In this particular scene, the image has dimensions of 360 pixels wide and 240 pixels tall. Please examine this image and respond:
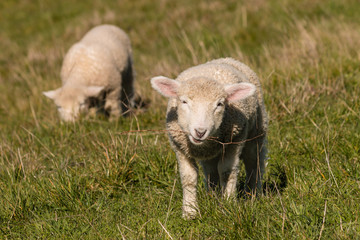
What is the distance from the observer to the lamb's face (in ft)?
9.23

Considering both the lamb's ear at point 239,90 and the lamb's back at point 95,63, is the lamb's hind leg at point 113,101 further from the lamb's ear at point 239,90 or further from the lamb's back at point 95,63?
the lamb's ear at point 239,90

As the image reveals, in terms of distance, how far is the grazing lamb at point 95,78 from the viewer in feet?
20.9

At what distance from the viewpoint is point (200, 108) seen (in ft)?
9.58

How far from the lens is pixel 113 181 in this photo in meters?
3.69

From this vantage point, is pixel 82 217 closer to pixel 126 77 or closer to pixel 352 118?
pixel 352 118

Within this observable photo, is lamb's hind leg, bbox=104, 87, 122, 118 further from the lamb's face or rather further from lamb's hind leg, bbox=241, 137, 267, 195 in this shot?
the lamb's face

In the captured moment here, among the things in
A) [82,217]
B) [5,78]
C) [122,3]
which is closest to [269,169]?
[82,217]

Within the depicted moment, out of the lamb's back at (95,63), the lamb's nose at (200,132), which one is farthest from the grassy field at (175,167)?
the lamb's back at (95,63)

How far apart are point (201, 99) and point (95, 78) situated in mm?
4022

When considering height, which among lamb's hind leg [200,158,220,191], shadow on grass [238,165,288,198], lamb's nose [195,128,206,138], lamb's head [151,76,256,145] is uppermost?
lamb's head [151,76,256,145]

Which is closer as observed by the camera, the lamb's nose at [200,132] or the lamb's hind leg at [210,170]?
the lamb's nose at [200,132]

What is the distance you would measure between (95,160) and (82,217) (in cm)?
86

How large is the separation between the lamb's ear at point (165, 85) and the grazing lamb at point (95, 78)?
3048mm

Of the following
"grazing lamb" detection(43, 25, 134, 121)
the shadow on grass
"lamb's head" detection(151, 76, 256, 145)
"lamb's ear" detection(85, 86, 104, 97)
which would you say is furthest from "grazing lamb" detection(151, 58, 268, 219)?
"lamb's ear" detection(85, 86, 104, 97)
